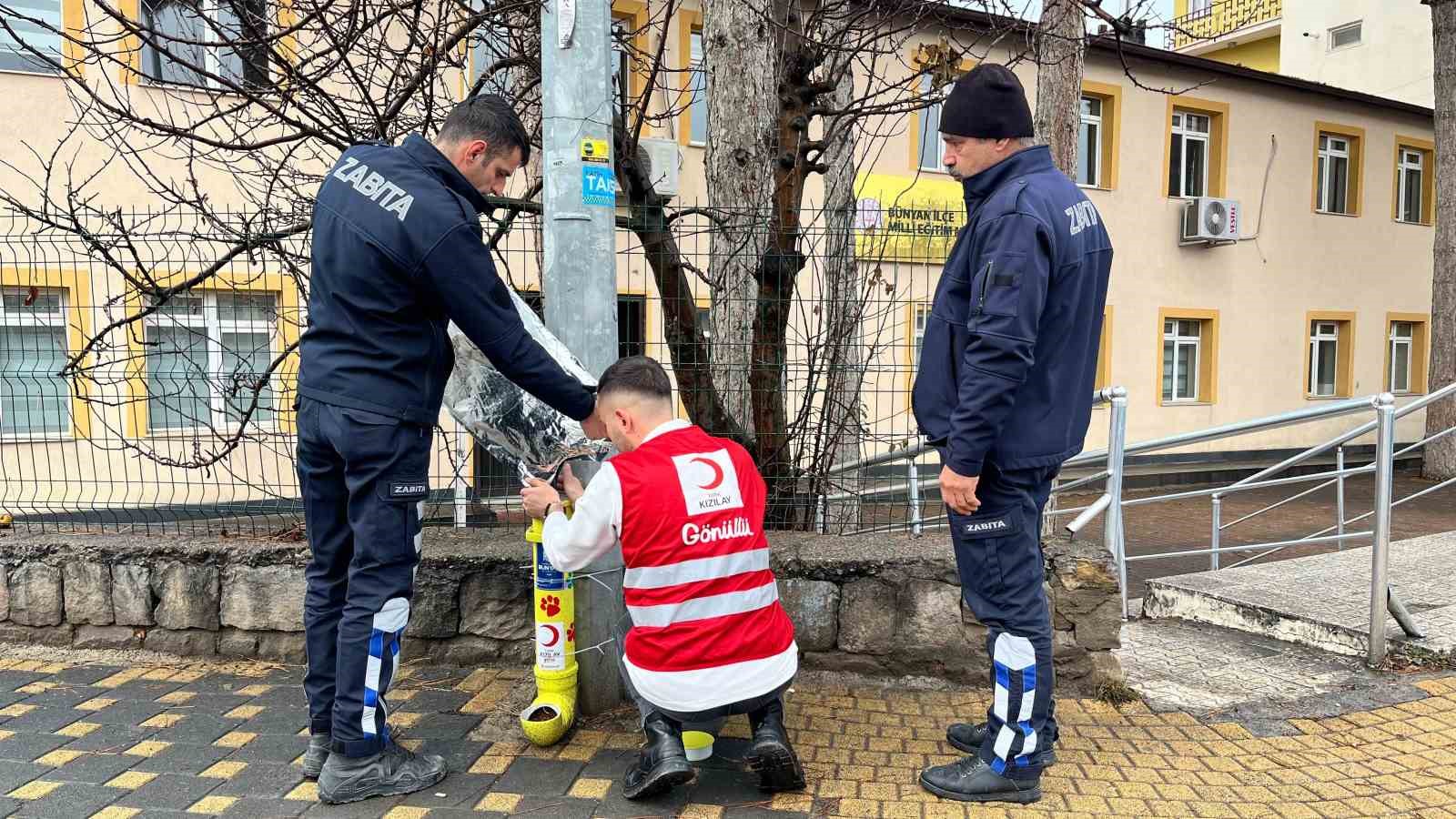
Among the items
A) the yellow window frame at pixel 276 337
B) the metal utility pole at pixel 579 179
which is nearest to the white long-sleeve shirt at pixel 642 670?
the metal utility pole at pixel 579 179

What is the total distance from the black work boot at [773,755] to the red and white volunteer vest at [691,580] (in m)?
0.14

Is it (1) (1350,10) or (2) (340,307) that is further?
(1) (1350,10)

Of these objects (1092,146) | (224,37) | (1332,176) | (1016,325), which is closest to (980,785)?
(1016,325)

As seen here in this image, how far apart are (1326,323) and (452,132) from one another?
20144 millimetres

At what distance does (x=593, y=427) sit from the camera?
312cm

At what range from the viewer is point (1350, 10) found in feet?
72.3

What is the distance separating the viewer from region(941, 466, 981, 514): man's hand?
110 inches

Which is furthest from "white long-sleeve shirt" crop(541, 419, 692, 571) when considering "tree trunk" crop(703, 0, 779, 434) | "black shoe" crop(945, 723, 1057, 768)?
"tree trunk" crop(703, 0, 779, 434)

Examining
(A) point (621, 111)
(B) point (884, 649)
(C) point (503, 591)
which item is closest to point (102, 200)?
(A) point (621, 111)

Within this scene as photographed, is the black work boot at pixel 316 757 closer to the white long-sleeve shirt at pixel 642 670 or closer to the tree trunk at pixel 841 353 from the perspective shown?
the white long-sleeve shirt at pixel 642 670

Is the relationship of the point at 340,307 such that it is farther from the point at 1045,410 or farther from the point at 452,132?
the point at 1045,410

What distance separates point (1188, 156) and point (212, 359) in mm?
16778

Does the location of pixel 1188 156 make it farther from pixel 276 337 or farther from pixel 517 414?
pixel 517 414

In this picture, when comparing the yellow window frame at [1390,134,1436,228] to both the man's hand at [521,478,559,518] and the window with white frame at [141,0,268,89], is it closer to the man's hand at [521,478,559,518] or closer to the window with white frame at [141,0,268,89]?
the window with white frame at [141,0,268,89]
